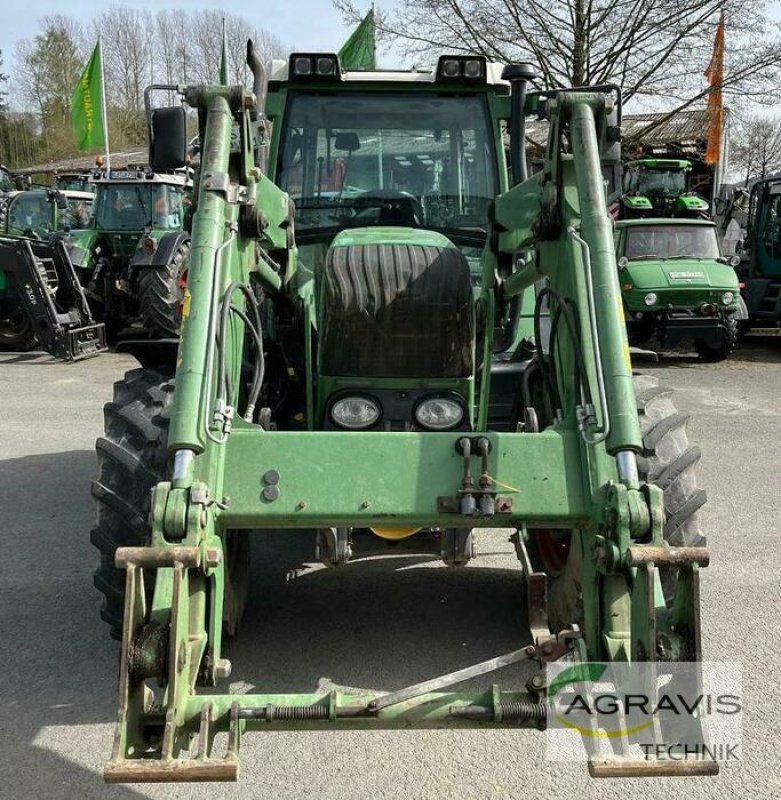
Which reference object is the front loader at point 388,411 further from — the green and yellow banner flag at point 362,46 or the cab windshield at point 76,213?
the green and yellow banner flag at point 362,46

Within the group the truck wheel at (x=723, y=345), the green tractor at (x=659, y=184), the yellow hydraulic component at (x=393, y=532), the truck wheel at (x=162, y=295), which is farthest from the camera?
the green tractor at (x=659, y=184)

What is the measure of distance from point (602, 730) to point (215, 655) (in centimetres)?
123

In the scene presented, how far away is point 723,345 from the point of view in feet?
40.6

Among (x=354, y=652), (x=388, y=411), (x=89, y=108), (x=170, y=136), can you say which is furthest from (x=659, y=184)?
(x=354, y=652)

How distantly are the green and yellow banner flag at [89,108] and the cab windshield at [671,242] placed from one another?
1540 centimetres

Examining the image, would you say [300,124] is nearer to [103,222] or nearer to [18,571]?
[18,571]

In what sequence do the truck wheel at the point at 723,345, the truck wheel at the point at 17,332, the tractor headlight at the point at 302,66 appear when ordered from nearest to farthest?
1. the tractor headlight at the point at 302,66
2. the truck wheel at the point at 723,345
3. the truck wheel at the point at 17,332

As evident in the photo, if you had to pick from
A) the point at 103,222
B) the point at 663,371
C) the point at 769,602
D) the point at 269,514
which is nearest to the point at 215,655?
the point at 269,514

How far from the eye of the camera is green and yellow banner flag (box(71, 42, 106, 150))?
75.4 feet

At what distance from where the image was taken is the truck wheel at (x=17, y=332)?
13.0 metres

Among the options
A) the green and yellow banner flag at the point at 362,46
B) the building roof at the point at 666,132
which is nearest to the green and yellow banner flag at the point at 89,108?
the green and yellow banner flag at the point at 362,46

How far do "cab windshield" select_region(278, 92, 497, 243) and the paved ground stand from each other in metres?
1.85

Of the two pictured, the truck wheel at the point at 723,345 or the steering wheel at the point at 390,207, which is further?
the truck wheel at the point at 723,345

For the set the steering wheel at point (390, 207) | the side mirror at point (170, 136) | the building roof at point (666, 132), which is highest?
the building roof at point (666, 132)
